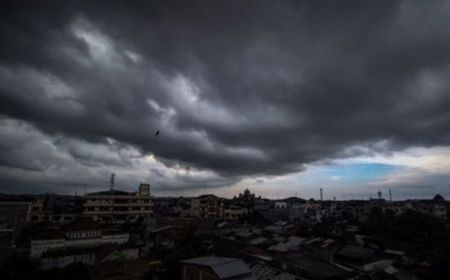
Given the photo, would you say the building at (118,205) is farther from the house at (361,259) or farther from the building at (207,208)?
the house at (361,259)

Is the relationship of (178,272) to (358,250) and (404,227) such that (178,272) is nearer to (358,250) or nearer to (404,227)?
(358,250)

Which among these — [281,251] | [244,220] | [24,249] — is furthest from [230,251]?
[244,220]

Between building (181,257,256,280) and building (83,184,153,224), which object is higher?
building (83,184,153,224)

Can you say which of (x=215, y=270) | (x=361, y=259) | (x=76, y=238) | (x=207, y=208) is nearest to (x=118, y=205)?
(x=207, y=208)

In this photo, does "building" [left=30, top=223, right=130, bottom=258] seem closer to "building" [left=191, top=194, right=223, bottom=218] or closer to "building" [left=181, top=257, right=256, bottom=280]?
"building" [left=181, top=257, right=256, bottom=280]

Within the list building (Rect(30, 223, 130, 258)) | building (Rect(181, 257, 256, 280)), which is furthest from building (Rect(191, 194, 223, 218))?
building (Rect(181, 257, 256, 280))

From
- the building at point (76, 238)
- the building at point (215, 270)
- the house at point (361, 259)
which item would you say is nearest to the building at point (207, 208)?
the building at point (76, 238)
